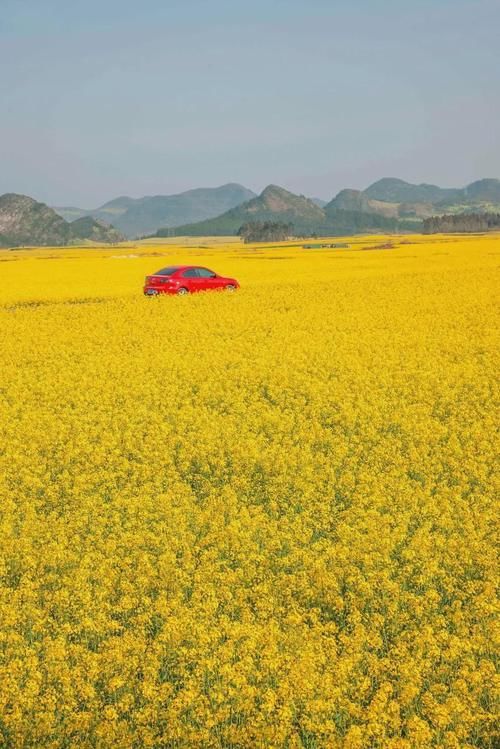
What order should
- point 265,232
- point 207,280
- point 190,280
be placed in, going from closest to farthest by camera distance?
point 190,280 → point 207,280 → point 265,232

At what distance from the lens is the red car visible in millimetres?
30484

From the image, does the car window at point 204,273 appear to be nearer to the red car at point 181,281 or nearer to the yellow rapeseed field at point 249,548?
the red car at point 181,281

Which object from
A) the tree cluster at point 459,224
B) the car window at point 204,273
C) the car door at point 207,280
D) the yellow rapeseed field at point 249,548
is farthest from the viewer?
the tree cluster at point 459,224

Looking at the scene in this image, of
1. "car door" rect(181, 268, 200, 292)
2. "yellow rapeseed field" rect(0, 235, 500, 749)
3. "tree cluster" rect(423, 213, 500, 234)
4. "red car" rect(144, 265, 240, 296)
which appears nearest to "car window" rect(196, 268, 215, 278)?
"red car" rect(144, 265, 240, 296)

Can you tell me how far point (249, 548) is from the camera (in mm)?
7766

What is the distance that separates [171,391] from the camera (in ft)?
46.8

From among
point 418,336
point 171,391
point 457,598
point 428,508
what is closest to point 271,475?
point 428,508

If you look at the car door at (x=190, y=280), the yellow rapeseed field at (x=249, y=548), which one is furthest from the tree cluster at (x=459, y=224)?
the yellow rapeseed field at (x=249, y=548)

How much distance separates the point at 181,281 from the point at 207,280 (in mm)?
1465

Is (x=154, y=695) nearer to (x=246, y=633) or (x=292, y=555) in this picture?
(x=246, y=633)

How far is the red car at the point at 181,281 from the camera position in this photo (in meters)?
30.5

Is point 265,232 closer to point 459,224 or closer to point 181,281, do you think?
point 459,224

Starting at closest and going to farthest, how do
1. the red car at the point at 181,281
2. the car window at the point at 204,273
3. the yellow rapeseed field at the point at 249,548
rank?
1. the yellow rapeseed field at the point at 249,548
2. the red car at the point at 181,281
3. the car window at the point at 204,273

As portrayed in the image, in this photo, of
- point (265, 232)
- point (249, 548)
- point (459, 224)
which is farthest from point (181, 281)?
point (459, 224)
